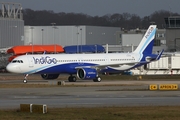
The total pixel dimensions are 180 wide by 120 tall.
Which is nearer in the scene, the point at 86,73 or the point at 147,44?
the point at 86,73

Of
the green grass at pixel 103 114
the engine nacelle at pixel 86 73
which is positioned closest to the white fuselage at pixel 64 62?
the engine nacelle at pixel 86 73

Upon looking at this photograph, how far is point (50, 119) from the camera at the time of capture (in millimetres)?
26297

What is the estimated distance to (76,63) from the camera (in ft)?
225

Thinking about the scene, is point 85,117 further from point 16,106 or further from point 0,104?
point 0,104

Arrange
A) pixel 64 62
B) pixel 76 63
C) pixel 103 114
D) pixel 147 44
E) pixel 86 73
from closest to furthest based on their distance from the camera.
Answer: pixel 103 114, pixel 86 73, pixel 64 62, pixel 76 63, pixel 147 44

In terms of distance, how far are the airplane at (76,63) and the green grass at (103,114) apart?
34.4 meters

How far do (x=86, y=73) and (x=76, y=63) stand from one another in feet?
9.43

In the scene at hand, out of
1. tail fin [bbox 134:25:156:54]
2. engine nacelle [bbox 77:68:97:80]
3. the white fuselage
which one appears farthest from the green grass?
tail fin [bbox 134:25:156:54]

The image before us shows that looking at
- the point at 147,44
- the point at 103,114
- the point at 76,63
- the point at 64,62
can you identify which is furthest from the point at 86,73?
the point at 103,114

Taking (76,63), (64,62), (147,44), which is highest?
(147,44)

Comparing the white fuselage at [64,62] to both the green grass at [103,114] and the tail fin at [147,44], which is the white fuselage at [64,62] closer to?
the tail fin at [147,44]

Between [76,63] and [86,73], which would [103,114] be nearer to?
[86,73]

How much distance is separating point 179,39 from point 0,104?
94525mm

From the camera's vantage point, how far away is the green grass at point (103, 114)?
27.0 metres
